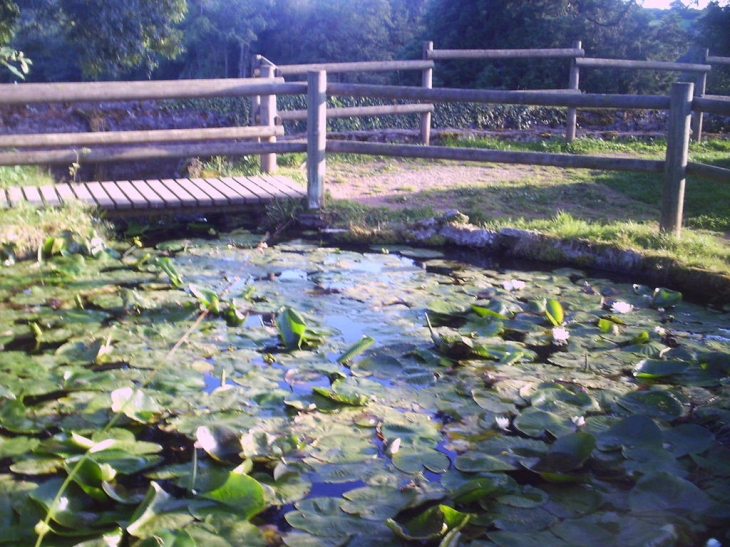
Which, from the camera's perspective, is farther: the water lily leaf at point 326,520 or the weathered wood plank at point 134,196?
the weathered wood plank at point 134,196

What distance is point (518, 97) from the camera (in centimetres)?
529

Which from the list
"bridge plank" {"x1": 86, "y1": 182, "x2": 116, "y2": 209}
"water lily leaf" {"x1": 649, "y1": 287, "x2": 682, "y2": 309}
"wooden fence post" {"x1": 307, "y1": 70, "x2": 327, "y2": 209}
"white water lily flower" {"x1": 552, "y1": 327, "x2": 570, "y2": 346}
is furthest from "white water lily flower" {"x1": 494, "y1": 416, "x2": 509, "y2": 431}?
"bridge plank" {"x1": 86, "y1": 182, "x2": 116, "y2": 209}

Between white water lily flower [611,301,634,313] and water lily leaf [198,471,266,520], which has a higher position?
white water lily flower [611,301,634,313]

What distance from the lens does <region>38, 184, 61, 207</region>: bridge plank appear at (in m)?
4.97

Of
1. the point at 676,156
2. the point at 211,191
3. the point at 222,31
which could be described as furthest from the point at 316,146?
the point at 222,31

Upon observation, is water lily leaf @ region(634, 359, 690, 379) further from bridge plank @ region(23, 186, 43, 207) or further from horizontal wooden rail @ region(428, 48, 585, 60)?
horizontal wooden rail @ region(428, 48, 585, 60)

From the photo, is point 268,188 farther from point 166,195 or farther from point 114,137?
point 114,137

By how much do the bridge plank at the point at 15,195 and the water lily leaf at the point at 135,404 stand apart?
2937mm

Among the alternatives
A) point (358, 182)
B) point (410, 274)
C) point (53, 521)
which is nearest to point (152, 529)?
point (53, 521)

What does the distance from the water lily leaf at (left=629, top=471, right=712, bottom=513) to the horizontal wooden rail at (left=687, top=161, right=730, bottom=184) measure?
8.72ft

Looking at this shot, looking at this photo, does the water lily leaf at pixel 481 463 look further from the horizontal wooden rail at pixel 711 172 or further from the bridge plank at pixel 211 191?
the bridge plank at pixel 211 191

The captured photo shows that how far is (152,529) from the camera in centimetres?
184

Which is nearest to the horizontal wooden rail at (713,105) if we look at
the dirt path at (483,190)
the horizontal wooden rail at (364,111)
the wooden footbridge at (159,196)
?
the dirt path at (483,190)

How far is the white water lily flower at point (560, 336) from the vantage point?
3082mm
